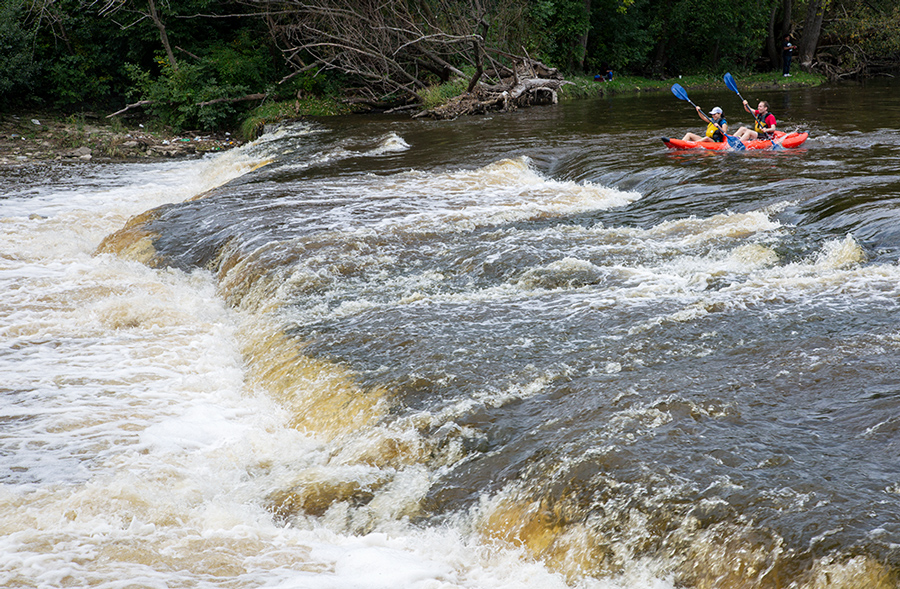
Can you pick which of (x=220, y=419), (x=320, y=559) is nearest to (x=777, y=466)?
(x=320, y=559)

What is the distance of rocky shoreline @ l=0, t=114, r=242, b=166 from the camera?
1939 centimetres

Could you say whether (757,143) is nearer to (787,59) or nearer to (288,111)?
(288,111)

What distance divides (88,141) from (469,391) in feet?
65.9

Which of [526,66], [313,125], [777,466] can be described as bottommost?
[777,466]

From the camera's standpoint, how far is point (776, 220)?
758cm

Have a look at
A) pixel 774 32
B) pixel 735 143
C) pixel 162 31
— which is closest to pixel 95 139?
pixel 162 31

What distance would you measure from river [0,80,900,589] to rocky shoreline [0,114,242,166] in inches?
435

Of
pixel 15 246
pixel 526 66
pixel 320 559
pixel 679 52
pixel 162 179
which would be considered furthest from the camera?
pixel 679 52

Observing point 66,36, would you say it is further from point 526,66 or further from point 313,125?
point 526,66

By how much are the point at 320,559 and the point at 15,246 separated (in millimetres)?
8334

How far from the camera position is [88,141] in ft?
68.0

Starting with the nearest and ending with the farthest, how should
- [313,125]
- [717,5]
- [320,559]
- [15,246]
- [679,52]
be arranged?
[320,559]
[15,246]
[313,125]
[717,5]
[679,52]

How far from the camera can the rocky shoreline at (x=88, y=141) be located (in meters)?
19.4

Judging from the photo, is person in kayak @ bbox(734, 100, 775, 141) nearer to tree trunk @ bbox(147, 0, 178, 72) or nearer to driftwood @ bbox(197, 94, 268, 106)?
driftwood @ bbox(197, 94, 268, 106)
